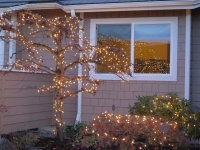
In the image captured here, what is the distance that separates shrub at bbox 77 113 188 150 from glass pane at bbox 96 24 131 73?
2478mm

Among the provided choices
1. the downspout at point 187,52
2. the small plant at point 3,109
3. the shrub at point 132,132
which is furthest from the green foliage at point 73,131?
the downspout at point 187,52

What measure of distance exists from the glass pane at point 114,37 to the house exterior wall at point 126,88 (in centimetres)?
27

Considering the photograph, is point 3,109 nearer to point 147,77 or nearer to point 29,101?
point 29,101

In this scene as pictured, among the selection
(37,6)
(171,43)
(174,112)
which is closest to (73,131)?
(174,112)

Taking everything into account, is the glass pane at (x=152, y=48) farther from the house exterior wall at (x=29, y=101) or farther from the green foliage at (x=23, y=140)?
the green foliage at (x=23, y=140)

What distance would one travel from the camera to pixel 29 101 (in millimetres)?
8773

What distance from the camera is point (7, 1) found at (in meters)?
10.6

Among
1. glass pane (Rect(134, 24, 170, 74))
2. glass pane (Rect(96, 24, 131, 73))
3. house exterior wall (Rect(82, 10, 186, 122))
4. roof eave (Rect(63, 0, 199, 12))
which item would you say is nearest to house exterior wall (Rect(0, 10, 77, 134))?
house exterior wall (Rect(82, 10, 186, 122))

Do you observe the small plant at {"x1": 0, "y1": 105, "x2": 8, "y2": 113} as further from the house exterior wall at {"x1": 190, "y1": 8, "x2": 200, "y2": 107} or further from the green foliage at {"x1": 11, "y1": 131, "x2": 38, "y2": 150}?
the house exterior wall at {"x1": 190, "y1": 8, "x2": 200, "y2": 107}

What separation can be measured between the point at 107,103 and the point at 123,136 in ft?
8.56

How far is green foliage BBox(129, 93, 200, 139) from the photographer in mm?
7762

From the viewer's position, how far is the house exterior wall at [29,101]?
8.02 metres

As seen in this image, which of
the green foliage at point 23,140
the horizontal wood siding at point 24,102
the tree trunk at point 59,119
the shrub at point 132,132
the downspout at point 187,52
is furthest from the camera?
the downspout at point 187,52

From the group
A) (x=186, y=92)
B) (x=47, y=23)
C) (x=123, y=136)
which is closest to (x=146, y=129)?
(x=123, y=136)
